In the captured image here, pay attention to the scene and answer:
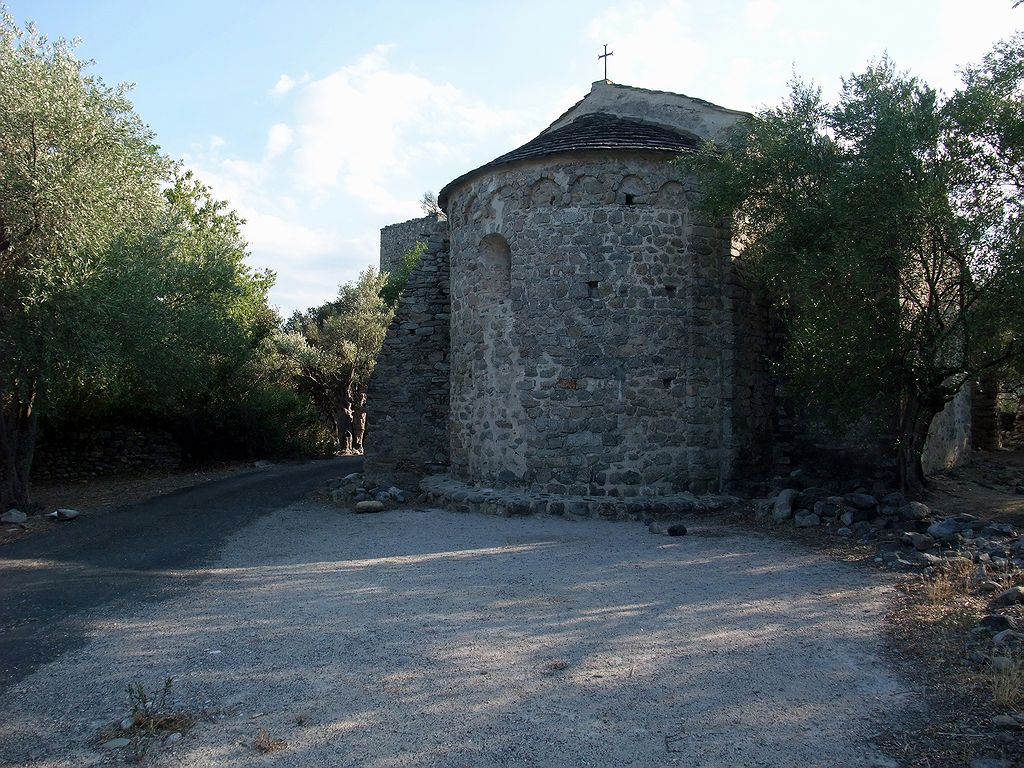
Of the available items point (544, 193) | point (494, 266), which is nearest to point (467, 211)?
point (494, 266)

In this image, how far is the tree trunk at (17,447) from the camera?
1132 cm

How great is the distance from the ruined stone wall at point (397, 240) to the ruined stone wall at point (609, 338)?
28115mm

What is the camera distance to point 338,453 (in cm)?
2403

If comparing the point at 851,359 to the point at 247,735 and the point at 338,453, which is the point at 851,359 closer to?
the point at 247,735

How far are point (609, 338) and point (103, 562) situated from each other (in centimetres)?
722

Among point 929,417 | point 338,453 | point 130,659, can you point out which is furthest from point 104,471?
point 929,417

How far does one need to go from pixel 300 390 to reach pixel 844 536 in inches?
767

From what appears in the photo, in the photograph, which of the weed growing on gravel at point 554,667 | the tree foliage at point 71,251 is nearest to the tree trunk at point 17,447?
the tree foliage at point 71,251

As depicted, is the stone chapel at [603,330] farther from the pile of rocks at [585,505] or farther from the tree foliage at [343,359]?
the tree foliage at [343,359]

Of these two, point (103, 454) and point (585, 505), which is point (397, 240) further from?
point (585, 505)

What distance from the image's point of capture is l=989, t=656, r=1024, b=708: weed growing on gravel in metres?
3.99

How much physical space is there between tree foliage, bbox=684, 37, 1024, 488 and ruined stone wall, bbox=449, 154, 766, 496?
3.11 ft

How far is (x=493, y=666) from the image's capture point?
4.89 m

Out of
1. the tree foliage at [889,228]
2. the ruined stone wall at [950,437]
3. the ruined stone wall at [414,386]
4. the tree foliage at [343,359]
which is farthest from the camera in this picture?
the tree foliage at [343,359]
